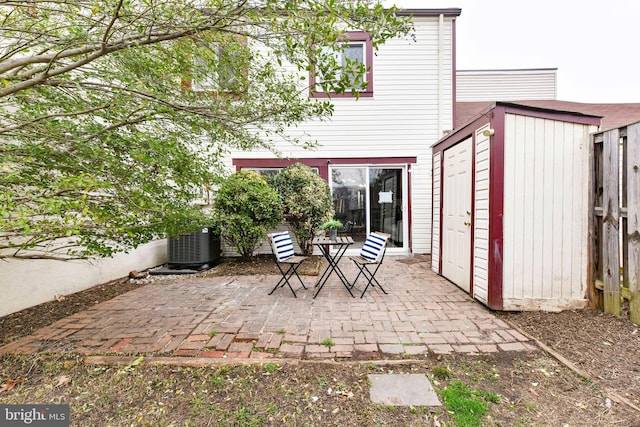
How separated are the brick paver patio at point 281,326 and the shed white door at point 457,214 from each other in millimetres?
350

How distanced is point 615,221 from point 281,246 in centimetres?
399

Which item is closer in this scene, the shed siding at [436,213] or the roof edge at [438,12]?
the shed siding at [436,213]

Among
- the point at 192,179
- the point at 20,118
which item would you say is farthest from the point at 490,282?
the point at 20,118

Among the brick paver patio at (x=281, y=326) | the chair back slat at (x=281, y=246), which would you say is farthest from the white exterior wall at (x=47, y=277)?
the chair back slat at (x=281, y=246)

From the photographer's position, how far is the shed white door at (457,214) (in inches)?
153

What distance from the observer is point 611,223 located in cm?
299

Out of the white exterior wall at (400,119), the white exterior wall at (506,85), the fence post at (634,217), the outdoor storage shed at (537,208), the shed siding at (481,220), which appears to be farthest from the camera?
the white exterior wall at (506,85)

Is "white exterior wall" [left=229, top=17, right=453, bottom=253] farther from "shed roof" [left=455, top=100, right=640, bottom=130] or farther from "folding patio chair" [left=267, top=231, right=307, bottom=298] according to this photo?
"folding patio chair" [left=267, top=231, right=307, bottom=298]

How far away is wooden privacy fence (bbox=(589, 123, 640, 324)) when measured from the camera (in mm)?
2799

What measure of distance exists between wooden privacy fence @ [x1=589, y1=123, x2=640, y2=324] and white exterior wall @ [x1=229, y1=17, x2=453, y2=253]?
3496mm

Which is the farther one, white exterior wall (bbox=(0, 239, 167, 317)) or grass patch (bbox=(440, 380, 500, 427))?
white exterior wall (bbox=(0, 239, 167, 317))

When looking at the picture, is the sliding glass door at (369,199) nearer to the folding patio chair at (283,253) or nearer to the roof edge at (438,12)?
the folding patio chair at (283,253)

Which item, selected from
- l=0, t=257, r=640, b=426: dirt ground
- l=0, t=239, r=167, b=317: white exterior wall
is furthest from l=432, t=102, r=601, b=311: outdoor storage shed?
l=0, t=239, r=167, b=317: white exterior wall

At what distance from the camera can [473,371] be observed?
6.88 ft
